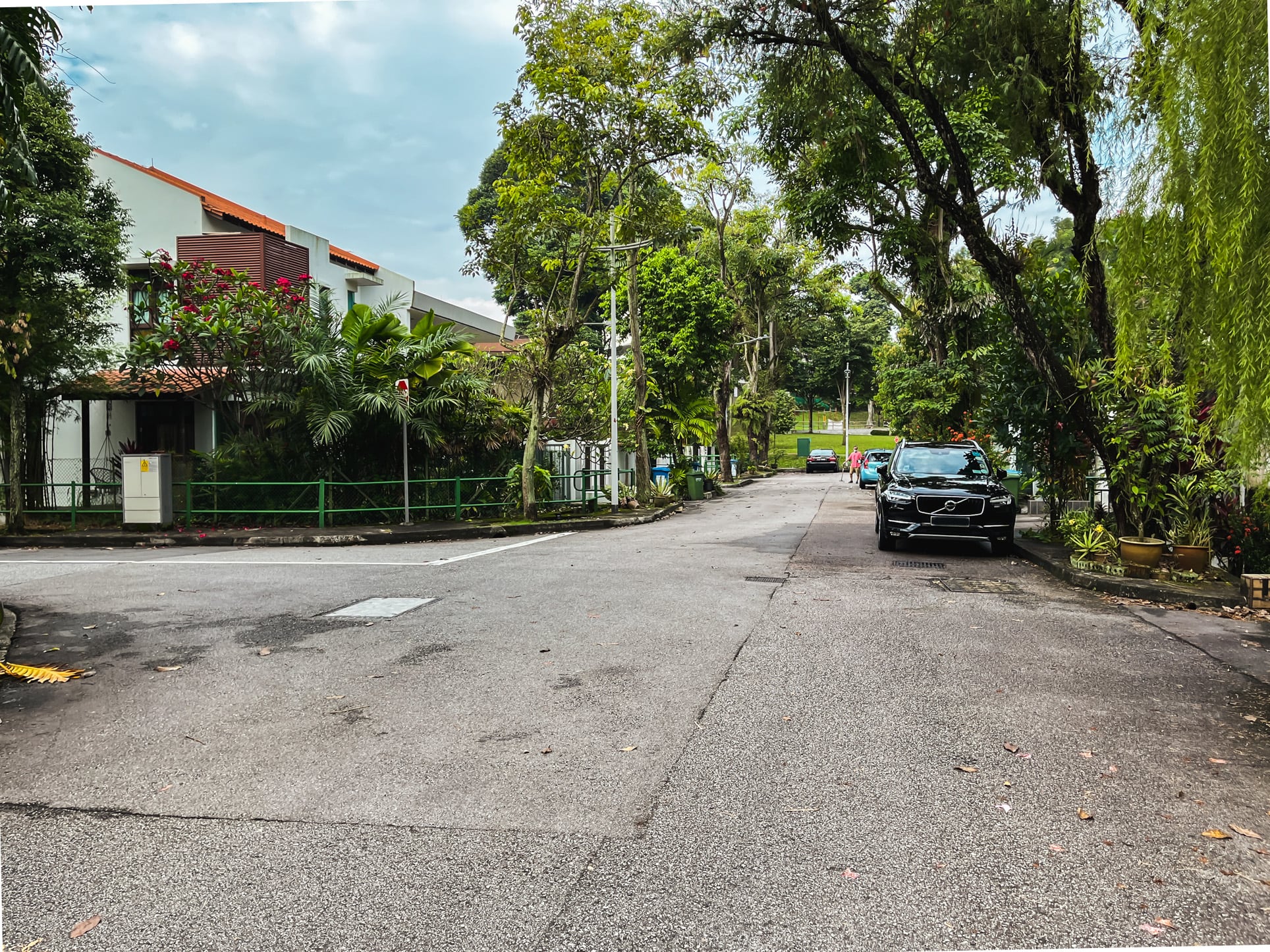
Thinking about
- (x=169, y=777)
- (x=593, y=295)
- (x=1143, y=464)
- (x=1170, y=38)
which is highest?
(x=593, y=295)

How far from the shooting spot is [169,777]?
4.53m

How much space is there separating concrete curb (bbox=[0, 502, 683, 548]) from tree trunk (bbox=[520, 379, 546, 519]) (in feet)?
4.77

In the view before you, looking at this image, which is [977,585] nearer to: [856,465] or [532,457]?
[532,457]

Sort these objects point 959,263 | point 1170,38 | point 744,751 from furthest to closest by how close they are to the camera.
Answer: point 959,263 → point 1170,38 → point 744,751

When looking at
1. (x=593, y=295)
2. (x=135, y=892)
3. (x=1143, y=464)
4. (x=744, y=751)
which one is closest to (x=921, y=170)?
(x=1143, y=464)

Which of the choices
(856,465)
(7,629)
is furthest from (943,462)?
(856,465)

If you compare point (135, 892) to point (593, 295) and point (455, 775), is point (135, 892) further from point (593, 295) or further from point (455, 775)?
point (593, 295)

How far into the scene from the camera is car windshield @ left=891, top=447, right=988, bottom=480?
14.6 meters

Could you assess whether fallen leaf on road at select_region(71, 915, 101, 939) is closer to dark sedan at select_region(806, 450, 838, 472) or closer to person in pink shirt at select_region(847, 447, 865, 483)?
person in pink shirt at select_region(847, 447, 865, 483)

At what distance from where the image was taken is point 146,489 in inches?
701

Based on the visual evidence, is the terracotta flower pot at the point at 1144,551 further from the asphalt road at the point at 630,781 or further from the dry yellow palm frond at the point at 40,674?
the dry yellow palm frond at the point at 40,674

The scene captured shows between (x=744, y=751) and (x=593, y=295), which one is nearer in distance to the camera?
(x=744, y=751)

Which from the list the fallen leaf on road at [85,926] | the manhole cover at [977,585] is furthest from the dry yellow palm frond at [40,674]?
the manhole cover at [977,585]

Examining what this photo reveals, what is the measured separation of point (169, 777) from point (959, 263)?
2635 cm
